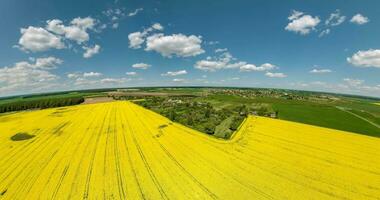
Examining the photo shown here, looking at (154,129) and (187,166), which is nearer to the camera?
(187,166)

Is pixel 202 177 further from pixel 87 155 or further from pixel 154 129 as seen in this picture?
pixel 154 129

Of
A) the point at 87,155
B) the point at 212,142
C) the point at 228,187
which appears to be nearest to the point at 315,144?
the point at 212,142

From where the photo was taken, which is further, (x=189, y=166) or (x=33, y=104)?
(x=33, y=104)

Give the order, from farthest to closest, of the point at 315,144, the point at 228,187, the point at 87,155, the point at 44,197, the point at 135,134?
the point at 135,134
the point at 315,144
the point at 87,155
the point at 228,187
the point at 44,197

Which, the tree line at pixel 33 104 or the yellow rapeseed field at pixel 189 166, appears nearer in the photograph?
the yellow rapeseed field at pixel 189 166

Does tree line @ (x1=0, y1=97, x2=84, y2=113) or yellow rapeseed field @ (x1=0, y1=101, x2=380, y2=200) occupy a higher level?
tree line @ (x1=0, y1=97, x2=84, y2=113)

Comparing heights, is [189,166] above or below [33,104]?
below

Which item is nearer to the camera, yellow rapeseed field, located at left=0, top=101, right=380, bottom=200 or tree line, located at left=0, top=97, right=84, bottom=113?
yellow rapeseed field, located at left=0, top=101, right=380, bottom=200

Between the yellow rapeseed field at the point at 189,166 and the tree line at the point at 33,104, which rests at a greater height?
the tree line at the point at 33,104
